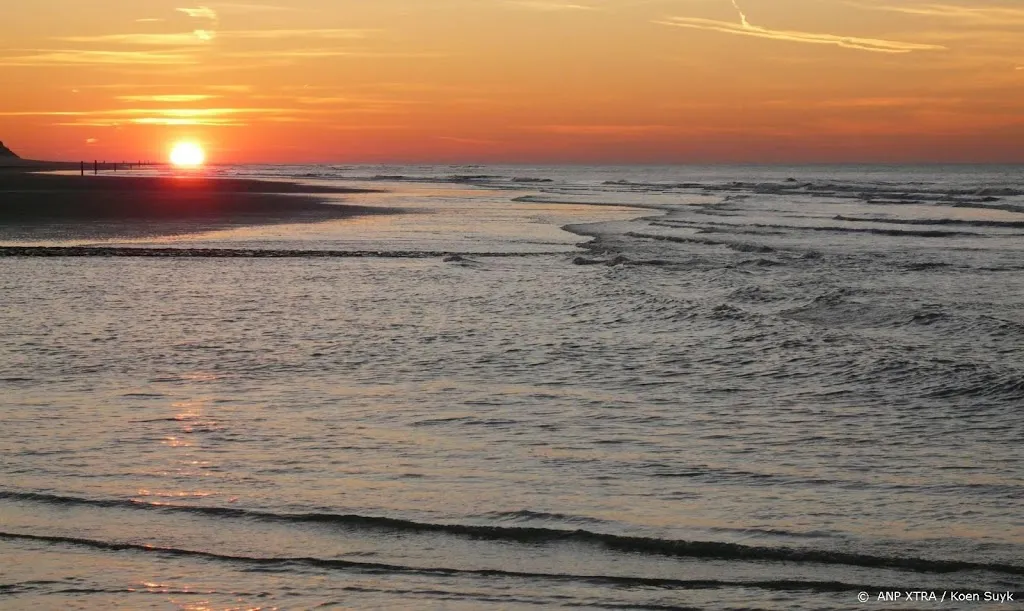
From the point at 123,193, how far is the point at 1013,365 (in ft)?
181

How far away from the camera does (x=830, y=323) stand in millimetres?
15406

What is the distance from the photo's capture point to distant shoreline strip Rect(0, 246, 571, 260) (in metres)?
25.2

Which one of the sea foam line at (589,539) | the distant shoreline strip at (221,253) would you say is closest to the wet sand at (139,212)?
the distant shoreline strip at (221,253)

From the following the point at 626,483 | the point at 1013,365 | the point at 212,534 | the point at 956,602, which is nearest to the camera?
the point at 956,602

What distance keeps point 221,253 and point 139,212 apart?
1910cm

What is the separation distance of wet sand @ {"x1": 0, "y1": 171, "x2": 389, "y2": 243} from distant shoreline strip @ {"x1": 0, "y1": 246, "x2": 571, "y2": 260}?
384cm

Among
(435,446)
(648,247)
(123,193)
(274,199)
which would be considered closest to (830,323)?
(435,446)

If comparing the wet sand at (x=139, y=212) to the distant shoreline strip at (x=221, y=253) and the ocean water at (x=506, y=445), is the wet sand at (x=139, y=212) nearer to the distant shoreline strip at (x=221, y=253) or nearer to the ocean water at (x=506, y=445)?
the distant shoreline strip at (x=221, y=253)

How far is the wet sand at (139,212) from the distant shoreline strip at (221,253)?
3.84 metres

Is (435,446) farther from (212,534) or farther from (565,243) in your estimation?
(565,243)

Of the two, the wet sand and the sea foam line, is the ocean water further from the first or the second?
the wet sand

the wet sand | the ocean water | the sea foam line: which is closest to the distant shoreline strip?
the wet sand

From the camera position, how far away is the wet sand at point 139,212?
33500mm

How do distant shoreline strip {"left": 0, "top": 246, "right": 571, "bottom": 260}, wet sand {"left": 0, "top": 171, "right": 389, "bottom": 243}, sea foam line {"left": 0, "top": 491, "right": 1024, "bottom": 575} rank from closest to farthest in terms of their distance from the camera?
1. sea foam line {"left": 0, "top": 491, "right": 1024, "bottom": 575}
2. distant shoreline strip {"left": 0, "top": 246, "right": 571, "bottom": 260}
3. wet sand {"left": 0, "top": 171, "right": 389, "bottom": 243}
